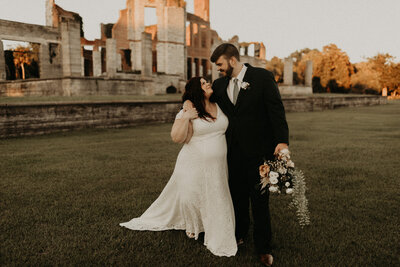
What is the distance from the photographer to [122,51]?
128 ft

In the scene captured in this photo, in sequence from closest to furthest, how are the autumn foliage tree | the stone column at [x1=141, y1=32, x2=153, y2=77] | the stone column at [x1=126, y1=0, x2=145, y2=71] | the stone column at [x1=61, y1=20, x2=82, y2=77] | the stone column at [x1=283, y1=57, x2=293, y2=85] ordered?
1. the stone column at [x1=61, y1=20, x2=82, y2=77]
2. the stone column at [x1=141, y1=32, x2=153, y2=77]
3. the stone column at [x1=283, y1=57, x2=293, y2=85]
4. the stone column at [x1=126, y1=0, x2=145, y2=71]
5. the autumn foliage tree

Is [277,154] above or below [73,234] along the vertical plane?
above

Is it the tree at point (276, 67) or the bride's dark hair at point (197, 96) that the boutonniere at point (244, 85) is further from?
the tree at point (276, 67)

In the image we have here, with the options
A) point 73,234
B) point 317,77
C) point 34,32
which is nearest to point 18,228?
point 73,234

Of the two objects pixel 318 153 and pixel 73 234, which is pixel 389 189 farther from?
pixel 73 234

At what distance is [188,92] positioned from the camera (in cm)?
298

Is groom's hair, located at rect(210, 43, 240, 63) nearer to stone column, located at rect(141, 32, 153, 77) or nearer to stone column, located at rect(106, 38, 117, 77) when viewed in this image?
stone column, located at rect(141, 32, 153, 77)

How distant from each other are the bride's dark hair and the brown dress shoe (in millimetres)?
1280

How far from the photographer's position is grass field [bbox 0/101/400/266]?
2.83 m

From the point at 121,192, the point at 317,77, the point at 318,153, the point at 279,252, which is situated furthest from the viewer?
the point at 317,77

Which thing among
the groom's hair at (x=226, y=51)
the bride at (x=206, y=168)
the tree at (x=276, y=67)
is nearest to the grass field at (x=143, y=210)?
the bride at (x=206, y=168)

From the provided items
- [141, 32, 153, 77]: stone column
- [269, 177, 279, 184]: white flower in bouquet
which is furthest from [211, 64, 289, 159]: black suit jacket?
[141, 32, 153, 77]: stone column

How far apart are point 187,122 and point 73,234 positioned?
1677mm

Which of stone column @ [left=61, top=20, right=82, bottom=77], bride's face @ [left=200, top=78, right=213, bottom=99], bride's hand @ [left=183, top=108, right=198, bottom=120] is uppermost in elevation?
stone column @ [left=61, top=20, right=82, bottom=77]
